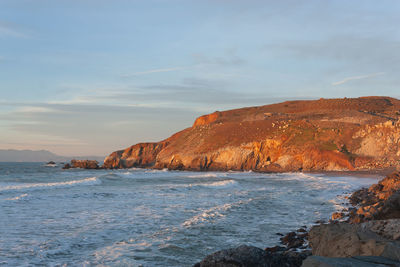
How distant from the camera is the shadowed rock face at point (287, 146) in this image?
2308 inches

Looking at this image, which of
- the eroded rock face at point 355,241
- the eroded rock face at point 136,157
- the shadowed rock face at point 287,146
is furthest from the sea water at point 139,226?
the eroded rock face at point 136,157

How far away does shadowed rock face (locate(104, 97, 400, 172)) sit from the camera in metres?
58.6

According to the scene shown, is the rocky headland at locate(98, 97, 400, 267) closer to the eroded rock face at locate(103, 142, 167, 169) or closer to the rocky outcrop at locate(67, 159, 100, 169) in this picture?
the eroded rock face at locate(103, 142, 167, 169)

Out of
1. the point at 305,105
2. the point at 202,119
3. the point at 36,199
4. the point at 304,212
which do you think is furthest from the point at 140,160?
the point at 304,212

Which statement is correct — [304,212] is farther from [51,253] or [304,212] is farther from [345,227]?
[51,253]

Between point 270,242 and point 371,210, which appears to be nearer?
point 270,242

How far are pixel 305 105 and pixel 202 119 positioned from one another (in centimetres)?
3027

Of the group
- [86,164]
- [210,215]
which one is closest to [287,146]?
[86,164]

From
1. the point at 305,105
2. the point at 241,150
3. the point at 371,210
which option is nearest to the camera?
the point at 371,210

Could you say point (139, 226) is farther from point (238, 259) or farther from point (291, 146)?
point (291, 146)

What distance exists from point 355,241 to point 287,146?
60.3 metres

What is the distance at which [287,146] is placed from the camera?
213 feet

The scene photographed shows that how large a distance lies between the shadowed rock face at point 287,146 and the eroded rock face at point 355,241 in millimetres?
52865

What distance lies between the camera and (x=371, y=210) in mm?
14016
